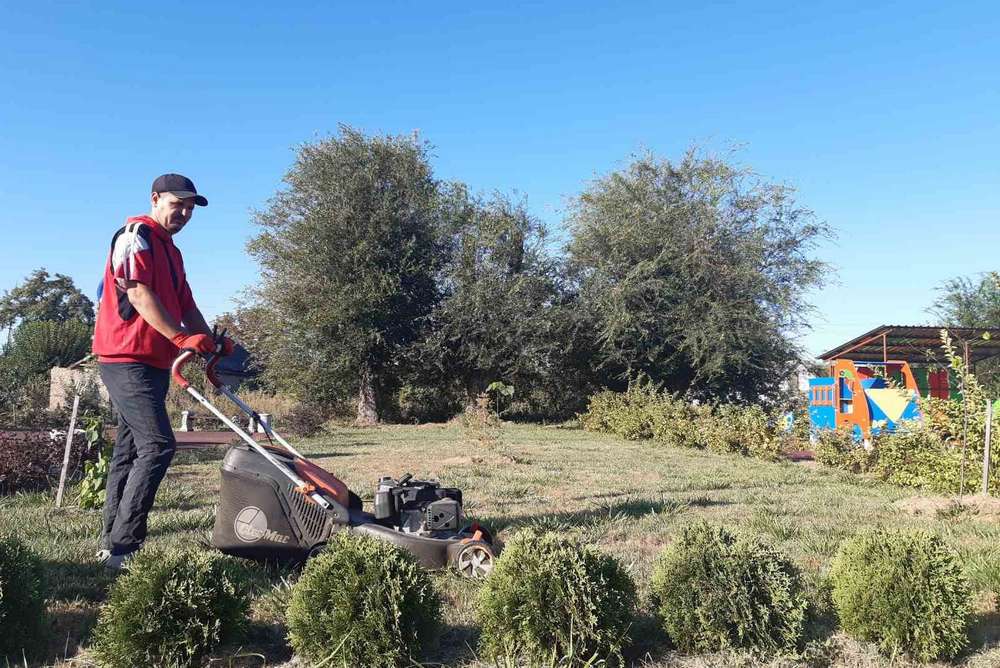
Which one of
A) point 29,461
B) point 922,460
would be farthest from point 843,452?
point 29,461

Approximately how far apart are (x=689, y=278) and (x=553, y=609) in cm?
2018

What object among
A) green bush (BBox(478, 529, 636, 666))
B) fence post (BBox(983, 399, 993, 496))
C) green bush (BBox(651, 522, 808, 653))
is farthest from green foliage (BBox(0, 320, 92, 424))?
green bush (BBox(651, 522, 808, 653))

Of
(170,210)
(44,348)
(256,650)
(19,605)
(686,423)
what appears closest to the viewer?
(19,605)

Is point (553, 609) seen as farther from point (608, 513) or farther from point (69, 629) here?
point (608, 513)

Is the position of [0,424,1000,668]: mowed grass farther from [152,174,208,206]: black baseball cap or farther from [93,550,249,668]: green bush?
[152,174,208,206]: black baseball cap

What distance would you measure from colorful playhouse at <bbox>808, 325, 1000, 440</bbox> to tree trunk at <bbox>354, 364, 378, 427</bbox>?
13.1 m

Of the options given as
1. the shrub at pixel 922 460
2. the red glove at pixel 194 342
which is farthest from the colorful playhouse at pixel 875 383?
the red glove at pixel 194 342

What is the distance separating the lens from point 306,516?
12.1ft

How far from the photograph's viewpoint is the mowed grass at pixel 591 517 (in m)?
2.93

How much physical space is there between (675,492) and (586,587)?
491 centimetres

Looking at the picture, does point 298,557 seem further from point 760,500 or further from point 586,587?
point 760,500

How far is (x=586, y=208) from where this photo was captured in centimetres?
2455

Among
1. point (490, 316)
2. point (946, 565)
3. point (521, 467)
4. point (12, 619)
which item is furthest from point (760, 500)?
point (490, 316)

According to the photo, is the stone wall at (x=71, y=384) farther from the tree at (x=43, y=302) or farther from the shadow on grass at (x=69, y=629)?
the tree at (x=43, y=302)
